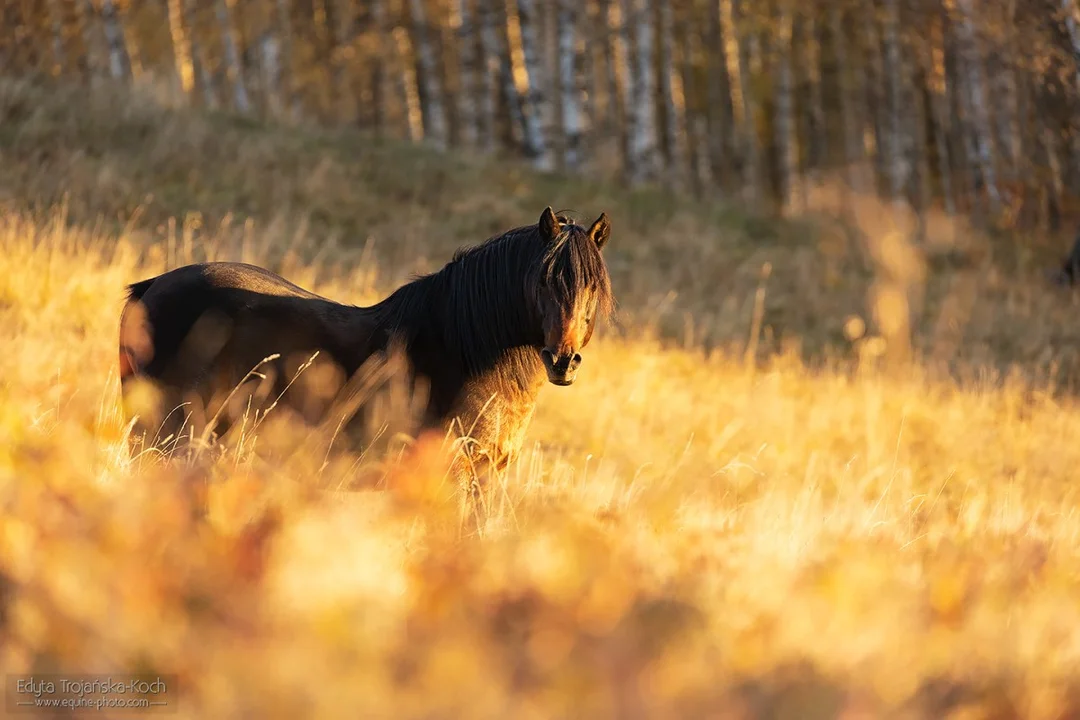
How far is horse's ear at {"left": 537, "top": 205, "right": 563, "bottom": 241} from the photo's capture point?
4230 millimetres

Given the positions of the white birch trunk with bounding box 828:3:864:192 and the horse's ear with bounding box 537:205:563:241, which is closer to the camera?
the horse's ear with bounding box 537:205:563:241

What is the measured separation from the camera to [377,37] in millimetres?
24203

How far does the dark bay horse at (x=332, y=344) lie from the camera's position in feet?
14.6

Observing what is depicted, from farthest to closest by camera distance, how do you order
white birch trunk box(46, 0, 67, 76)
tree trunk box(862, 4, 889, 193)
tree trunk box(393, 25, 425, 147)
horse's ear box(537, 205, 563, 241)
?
1. tree trunk box(862, 4, 889, 193)
2. tree trunk box(393, 25, 425, 147)
3. white birch trunk box(46, 0, 67, 76)
4. horse's ear box(537, 205, 563, 241)

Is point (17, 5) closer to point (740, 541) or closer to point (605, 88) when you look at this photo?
point (740, 541)

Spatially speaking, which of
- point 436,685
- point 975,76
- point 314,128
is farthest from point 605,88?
point 436,685

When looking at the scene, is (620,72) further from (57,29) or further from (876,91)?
(57,29)

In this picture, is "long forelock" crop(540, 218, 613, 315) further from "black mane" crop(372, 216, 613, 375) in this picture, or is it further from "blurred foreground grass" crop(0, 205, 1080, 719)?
"blurred foreground grass" crop(0, 205, 1080, 719)

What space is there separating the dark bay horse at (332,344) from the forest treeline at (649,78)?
12.3 meters

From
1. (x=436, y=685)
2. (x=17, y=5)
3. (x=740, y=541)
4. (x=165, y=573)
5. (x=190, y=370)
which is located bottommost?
(x=740, y=541)

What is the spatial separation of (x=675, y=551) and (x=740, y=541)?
32cm

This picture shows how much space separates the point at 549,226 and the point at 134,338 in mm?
1826

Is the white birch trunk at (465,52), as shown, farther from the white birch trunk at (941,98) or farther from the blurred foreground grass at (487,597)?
the blurred foreground grass at (487,597)

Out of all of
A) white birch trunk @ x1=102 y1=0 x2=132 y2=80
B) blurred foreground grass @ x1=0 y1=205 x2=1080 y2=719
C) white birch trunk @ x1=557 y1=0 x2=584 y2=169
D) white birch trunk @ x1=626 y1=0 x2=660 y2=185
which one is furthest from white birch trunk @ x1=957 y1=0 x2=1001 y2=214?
blurred foreground grass @ x1=0 y1=205 x2=1080 y2=719
